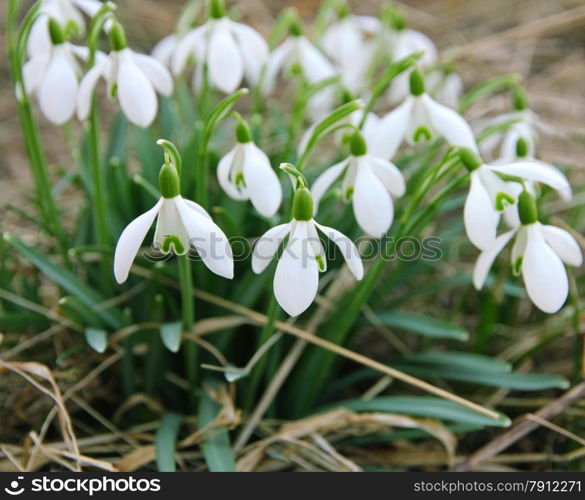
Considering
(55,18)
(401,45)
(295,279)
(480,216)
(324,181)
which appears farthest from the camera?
(401,45)

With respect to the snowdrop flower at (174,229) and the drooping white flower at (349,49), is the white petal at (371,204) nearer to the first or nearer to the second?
the snowdrop flower at (174,229)

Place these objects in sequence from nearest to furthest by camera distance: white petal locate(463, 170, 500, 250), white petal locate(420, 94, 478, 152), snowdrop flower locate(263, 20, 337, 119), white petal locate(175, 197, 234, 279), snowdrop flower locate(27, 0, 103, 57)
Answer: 1. white petal locate(175, 197, 234, 279)
2. white petal locate(463, 170, 500, 250)
3. white petal locate(420, 94, 478, 152)
4. snowdrop flower locate(27, 0, 103, 57)
5. snowdrop flower locate(263, 20, 337, 119)

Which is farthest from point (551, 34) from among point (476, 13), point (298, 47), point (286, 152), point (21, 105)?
point (21, 105)

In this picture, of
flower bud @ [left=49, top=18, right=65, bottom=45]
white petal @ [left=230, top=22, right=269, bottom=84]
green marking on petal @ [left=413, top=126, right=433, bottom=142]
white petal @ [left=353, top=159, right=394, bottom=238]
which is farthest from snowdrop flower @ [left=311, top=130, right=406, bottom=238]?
flower bud @ [left=49, top=18, right=65, bottom=45]

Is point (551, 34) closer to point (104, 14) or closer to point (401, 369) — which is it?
point (401, 369)

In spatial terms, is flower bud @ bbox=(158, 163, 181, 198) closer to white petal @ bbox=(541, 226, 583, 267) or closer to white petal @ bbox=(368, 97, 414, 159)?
white petal @ bbox=(368, 97, 414, 159)

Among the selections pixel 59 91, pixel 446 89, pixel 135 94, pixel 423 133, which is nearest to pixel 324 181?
pixel 423 133

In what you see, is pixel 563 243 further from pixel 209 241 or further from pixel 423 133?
pixel 209 241
